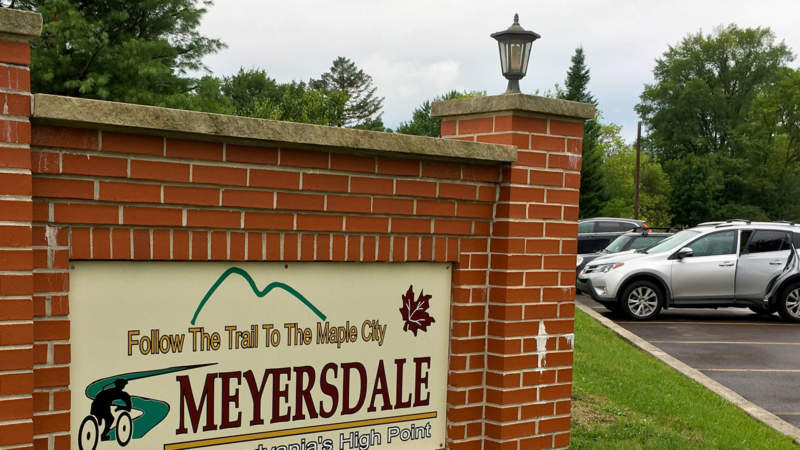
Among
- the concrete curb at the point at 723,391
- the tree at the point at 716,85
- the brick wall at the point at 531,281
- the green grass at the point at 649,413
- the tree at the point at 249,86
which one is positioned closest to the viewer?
the brick wall at the point at 531,281

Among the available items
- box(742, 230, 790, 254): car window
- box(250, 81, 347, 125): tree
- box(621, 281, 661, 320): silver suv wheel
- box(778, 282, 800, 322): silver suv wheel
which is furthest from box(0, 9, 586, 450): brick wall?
box(250, 81, 347, 125): tree

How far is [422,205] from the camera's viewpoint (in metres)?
3.79

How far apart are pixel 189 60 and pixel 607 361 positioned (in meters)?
27.1

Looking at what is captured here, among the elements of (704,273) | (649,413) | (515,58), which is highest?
(515,58)

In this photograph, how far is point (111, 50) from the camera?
85.8 feet

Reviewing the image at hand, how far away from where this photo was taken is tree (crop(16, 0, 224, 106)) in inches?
987

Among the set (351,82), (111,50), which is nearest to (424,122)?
(351,82)

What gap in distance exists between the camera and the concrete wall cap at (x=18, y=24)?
265 cm

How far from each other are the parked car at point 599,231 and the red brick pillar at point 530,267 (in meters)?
17.9

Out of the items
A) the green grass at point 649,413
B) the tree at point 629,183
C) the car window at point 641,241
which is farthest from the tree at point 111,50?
the tree at point 629,183

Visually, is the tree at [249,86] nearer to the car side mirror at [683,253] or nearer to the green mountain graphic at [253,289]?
the car side mirror at [683,253]

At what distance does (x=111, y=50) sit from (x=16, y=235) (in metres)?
25.4

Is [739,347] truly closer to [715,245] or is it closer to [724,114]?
[715,245]

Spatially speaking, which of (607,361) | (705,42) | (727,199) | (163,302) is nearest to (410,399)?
(163,302)
